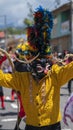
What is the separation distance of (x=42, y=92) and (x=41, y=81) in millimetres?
123

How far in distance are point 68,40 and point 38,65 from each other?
34.6 metres

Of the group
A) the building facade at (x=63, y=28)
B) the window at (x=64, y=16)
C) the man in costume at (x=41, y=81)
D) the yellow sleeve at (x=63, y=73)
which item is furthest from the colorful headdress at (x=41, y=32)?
the window at (x=64, y=16)

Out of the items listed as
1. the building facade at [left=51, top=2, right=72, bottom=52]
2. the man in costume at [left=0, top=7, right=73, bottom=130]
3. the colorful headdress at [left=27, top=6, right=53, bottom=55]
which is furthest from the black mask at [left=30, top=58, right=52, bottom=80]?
the building facade at [left=51, top=2, right=72, bottom=52]

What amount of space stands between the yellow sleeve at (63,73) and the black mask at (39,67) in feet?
0.33

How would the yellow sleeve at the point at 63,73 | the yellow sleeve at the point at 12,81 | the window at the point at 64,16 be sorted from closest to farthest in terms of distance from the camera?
1. the yellow sleeve at the point at 63,73
2. the yellow sleeve at the point at 12,81
3. the window at the point at 64,16

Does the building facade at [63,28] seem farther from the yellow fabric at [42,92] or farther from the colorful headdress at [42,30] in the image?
the yellow fabric at [42,92]

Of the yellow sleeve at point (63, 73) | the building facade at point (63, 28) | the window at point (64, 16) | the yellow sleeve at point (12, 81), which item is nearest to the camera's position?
the yellow sleeve at point (63, 73)

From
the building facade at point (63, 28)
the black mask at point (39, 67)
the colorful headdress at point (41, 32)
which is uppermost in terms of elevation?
the colorful headdress at point (41, 32)

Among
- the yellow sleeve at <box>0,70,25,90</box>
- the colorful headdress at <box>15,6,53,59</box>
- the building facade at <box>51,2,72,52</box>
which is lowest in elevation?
the building facade at <box>51,2,72,52</box>

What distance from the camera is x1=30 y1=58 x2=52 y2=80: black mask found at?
4656mm

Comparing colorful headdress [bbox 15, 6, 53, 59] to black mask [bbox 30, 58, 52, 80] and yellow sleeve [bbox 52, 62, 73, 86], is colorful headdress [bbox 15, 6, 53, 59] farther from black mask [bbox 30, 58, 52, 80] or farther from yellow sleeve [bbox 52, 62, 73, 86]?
yellow sleeve [bbox 52, 62, 73, 86]

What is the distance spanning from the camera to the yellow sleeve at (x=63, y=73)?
4587 millimetres

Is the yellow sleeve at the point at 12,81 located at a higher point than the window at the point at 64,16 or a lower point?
higher

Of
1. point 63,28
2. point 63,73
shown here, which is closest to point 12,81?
point 63,73
